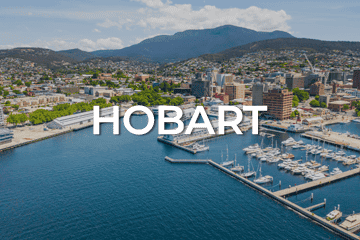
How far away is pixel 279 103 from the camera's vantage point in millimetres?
52281

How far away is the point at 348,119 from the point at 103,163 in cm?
4648

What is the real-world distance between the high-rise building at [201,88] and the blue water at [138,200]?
45282mm

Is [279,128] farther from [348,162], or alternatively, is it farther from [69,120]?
[69,120]

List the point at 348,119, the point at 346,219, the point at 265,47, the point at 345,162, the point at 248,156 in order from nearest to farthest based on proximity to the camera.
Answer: the point at 346,219 → the point at 345,162 → the point at 248,156 → the point at 348,119 → the point at 265,47

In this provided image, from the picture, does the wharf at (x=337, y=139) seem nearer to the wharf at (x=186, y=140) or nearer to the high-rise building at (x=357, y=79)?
the wharf at (x=186, y=140)

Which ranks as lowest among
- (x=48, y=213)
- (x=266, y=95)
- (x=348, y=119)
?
(x=48, y=213)

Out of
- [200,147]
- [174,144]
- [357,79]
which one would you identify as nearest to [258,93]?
[200,147]

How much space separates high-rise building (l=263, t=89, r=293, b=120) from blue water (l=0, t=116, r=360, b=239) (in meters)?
22.0

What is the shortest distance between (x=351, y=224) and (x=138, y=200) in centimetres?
1530

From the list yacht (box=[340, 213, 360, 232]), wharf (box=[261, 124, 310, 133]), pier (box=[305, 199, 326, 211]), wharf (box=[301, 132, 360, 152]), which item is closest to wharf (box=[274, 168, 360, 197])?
pier (box=[305, 199, 326, 211])

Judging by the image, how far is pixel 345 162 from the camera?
3059cm

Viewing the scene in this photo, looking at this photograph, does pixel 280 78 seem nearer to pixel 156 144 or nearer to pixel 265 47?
pixel 156 144

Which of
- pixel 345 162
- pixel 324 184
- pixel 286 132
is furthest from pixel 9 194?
pixel 286 132

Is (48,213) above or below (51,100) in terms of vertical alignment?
below
